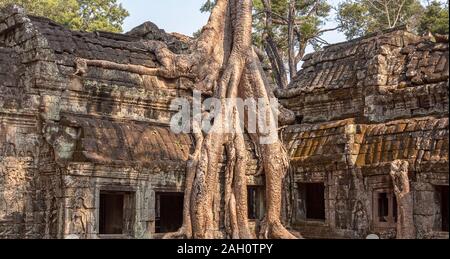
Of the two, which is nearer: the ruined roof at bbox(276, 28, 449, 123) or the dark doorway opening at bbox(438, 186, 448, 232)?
the dark doorway opening at bbox(438, 186, 448, 232)

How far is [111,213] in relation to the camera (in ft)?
38.5

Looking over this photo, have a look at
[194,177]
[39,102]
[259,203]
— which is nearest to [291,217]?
[259,203]

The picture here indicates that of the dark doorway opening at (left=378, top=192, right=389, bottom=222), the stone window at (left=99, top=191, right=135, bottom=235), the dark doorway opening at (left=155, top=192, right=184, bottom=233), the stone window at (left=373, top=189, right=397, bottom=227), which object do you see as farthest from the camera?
the dark doorway opening at (left=155, top=192, right=184, bottom=233)

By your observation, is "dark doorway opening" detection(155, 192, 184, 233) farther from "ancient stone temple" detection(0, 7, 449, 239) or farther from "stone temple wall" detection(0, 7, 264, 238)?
"stone temple wall" detection(0, 7, 264, 238)

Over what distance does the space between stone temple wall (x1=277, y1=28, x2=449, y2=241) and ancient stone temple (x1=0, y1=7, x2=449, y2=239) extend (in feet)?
0.07

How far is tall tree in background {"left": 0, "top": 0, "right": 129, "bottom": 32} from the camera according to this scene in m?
24.7

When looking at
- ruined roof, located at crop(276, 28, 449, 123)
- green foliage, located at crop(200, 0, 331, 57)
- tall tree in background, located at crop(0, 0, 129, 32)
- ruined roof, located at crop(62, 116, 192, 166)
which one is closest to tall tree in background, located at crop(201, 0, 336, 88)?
green foliage, located at crop(200, 0, 331, 57)

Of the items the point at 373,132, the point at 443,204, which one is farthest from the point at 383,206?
the point at 373,132

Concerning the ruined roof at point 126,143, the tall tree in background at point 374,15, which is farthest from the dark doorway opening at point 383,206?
the tall tree in background at point 374,15

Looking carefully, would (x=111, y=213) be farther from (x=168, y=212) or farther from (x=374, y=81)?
(x=374, y=81)

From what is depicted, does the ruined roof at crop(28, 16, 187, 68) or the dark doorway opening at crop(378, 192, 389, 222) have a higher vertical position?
the ruined roof at crop(28, 16, 187, 68)

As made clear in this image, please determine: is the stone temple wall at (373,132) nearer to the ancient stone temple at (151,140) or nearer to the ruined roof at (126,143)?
Answer: the ancient stone temple at (151,140)

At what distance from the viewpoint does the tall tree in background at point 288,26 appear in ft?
78.6

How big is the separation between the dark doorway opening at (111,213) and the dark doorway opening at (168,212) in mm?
2171
